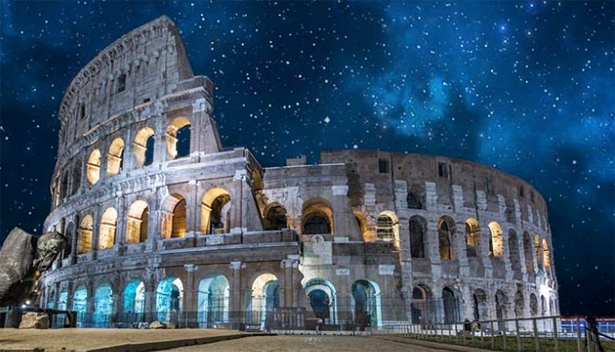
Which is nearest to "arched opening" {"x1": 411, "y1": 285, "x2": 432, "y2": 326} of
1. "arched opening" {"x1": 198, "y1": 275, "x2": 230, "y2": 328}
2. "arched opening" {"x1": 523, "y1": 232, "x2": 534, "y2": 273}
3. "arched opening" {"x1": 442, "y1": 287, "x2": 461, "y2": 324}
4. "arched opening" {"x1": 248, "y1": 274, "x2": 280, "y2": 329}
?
"arched opening" {"x1": 442, "y1": 287, "x2": 461, "y2": 324}

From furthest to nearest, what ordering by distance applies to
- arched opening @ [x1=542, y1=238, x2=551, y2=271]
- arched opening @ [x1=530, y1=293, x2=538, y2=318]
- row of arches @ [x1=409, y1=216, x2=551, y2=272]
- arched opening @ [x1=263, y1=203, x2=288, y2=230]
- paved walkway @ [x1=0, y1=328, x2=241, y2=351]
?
arched opening @ [x1=542, y1=238, x2=551, y2=271] < arched opening @ [x1=530, y1=293, x2=538, y2=318] < row of arches @ [x1=409, y1=216, x2=551, y2=272] < arched opening @ [x1=263, y1=203, x2=288, y2=230] < paved walkway @ [x1=0, y1=328, x2=241, y2=351]

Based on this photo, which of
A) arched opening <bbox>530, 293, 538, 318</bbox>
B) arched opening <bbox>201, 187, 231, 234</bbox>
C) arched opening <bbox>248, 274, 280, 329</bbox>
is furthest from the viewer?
arched opening <bbox>530, 293, 538, 318</bbox>

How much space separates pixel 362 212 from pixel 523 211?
13016 mm

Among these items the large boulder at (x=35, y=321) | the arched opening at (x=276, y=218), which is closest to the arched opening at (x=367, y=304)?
the arched opening at (x=276, y=218)

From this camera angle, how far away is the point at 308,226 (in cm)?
3234

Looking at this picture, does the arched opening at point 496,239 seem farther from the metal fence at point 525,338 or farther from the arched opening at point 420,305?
the metal fence at point 525,338

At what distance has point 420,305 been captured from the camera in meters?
29.2

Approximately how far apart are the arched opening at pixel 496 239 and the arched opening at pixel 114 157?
2309 cm

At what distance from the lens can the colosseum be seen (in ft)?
82.5

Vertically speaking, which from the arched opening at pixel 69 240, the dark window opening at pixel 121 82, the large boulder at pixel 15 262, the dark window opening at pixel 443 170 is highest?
the dark window opening at pixel 121 82

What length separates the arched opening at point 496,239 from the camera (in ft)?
111

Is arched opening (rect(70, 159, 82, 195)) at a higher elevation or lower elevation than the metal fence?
higher

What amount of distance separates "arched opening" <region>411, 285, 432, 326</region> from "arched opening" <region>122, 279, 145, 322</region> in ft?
45.7

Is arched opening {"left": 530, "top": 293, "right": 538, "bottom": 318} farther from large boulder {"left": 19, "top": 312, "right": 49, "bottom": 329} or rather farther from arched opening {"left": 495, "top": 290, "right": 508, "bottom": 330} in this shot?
large boulder {"left": 19, "top": 312, "right": 49, "bottom": 329}
